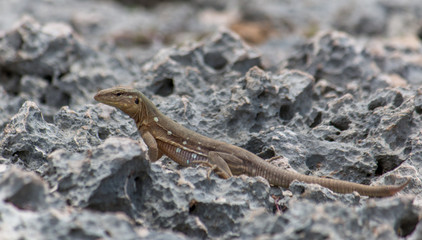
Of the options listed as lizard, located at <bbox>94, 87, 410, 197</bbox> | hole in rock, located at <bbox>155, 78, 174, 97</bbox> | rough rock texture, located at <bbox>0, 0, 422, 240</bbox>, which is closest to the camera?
rough rock texture, located at <bbox>0, 0, 422, 240</bbox>

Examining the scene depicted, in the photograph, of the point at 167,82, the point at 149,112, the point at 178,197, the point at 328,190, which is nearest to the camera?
the point at 178,197

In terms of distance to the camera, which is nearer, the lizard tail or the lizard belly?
the lizard tail

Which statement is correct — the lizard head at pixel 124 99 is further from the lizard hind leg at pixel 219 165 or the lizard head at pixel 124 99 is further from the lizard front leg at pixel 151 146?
the lizard hind leg at pixel 219 165

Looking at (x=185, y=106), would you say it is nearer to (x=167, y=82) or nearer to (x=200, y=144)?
(x=200, y=144)

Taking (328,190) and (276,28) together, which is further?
(276,28)

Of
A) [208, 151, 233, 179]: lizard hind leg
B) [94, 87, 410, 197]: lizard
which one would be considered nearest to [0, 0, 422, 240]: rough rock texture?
[94, 87, 410, 197]: lizard

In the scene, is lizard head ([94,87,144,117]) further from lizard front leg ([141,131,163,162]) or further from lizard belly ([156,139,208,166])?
lizard belly ([156,139,208,166])

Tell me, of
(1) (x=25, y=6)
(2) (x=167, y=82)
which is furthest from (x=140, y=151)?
(1) (x=25, y=6)

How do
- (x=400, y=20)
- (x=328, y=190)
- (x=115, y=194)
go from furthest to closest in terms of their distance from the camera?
(x=400, y=20) → (x=328, y=190) → (x=115, y=194)
